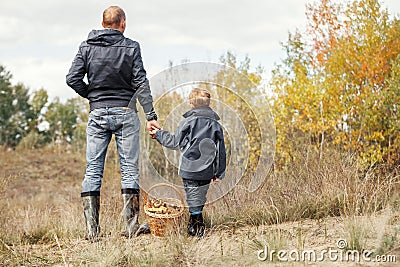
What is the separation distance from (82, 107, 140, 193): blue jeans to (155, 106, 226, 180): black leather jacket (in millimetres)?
253

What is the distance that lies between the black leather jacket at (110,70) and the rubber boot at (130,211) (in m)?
0.71

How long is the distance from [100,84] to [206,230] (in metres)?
1.51

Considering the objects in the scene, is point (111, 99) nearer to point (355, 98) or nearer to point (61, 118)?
point (355, 98)

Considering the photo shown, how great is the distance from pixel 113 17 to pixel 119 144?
105 centimetres

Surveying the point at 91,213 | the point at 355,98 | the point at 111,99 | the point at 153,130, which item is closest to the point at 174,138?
the point at 153,130

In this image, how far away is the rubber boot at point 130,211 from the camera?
422 cm

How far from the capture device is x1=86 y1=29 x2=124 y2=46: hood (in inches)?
165

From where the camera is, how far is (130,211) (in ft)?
14.0

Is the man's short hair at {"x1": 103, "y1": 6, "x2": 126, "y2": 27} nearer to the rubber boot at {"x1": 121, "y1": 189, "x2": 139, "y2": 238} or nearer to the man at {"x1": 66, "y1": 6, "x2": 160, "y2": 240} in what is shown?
the man at {"x1": 66, "y1": 6, "x2": 160, "y2": 240}

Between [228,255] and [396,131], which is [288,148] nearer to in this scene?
[396,131]

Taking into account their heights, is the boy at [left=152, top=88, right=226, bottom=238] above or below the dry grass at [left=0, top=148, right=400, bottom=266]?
above

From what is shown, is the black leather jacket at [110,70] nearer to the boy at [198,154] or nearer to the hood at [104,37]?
the hood at [104,37]

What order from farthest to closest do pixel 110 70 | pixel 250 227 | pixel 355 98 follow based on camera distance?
1. pixel 355 98
2. pixel 250 227
3. pixel 110 70

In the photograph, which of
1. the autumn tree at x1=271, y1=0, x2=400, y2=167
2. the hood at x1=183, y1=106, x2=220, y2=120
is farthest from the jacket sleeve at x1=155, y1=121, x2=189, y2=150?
the autumn tree at x1=271, y1=0, x2=400, y2=167
